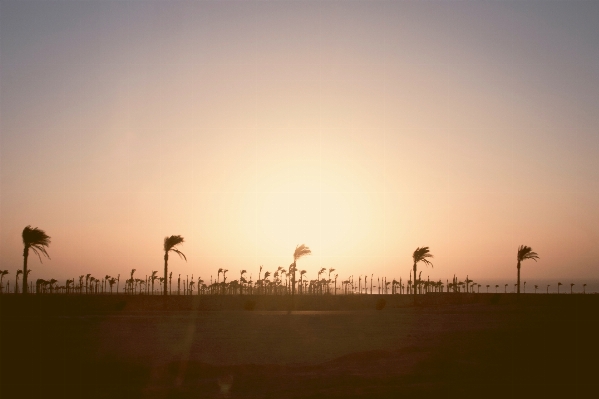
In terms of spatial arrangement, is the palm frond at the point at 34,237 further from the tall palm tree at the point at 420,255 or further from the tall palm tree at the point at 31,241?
the tall palm tree at the point at 420,255

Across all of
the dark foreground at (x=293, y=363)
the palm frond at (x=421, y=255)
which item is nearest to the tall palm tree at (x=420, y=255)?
the palm frond at (x=421, y=255)

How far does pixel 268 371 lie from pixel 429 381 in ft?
12.6

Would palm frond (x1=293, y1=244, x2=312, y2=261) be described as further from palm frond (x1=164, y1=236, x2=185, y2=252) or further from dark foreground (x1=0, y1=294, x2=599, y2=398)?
dark foreground (x1=0, y1=294, x2=599, y2=398)

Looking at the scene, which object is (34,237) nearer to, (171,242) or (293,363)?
(171,242)

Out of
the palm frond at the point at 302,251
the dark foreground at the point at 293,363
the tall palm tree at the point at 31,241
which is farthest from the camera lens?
the palm frond at the point at 302,251

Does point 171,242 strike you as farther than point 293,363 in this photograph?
Yes

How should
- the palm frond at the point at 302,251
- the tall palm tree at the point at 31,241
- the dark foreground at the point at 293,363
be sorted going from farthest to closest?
the palm frond at the point at 302,251, the tall palm tree at the point at 31,241, the dark foreground at the point at 293,363

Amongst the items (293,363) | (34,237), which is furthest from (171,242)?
(293,363)

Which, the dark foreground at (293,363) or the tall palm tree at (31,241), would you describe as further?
the tall palm tree at (31,241)

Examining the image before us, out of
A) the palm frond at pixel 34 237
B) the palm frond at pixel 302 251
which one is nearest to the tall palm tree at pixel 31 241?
the palm frond at pixel 34 237

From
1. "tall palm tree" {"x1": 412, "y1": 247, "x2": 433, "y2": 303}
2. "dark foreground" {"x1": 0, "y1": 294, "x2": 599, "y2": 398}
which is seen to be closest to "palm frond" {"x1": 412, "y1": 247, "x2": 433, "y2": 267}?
"tall palm tree" {"x1": 412, "y1": 247, "x2": 433, "y2": 303}

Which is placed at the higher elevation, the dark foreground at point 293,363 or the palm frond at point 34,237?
the palm frond at point 34,237

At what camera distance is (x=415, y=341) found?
1797 centimetres

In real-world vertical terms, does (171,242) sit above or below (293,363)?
above
